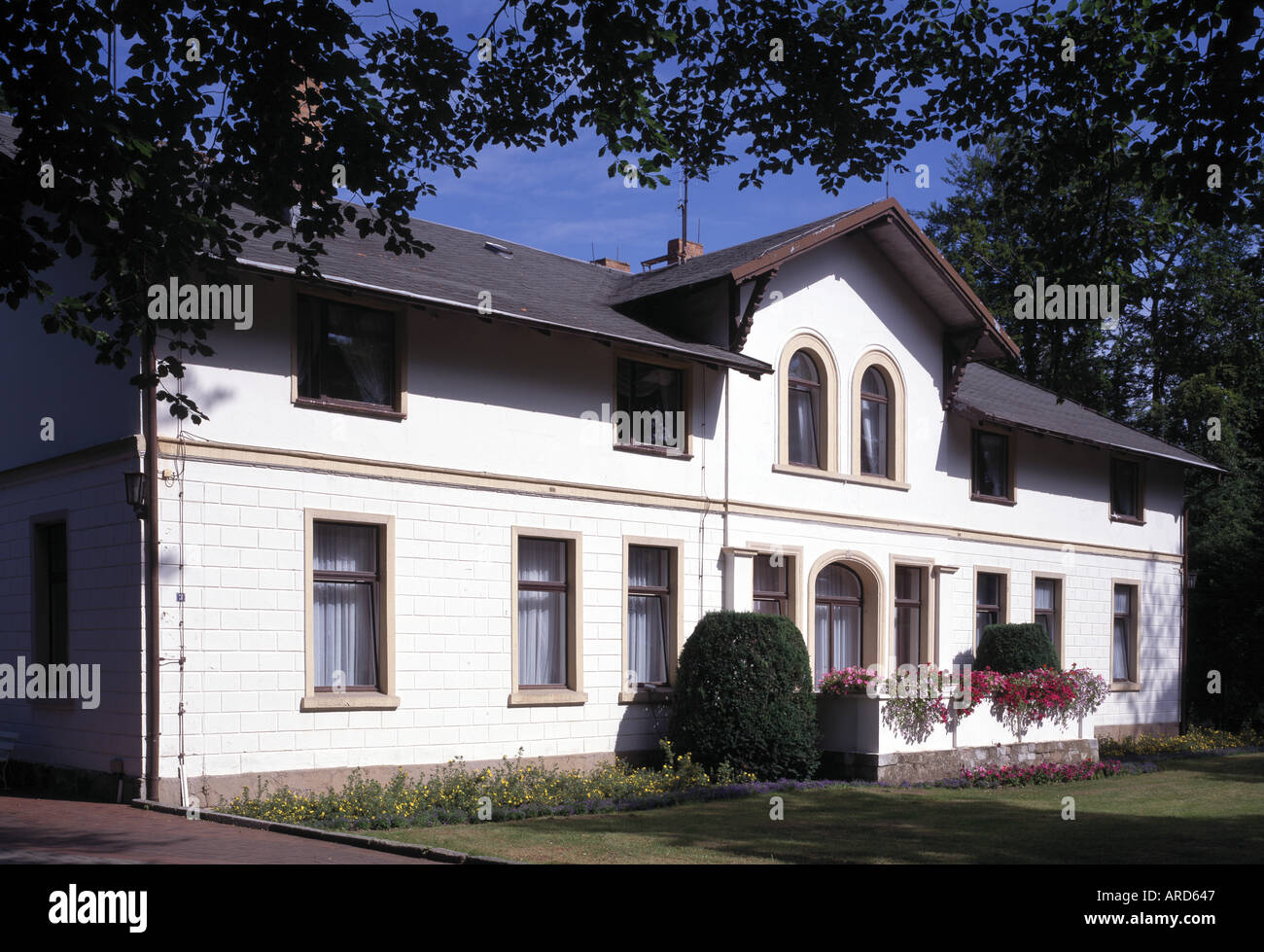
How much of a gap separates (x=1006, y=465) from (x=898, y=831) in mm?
12811

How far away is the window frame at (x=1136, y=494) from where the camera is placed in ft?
89.8

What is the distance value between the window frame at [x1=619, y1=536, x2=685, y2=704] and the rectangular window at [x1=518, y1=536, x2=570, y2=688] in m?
0.90

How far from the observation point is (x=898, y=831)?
1316cm

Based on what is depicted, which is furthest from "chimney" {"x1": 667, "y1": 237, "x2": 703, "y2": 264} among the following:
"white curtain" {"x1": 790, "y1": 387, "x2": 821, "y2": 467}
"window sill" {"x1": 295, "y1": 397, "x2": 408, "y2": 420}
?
"window sill" {"x1": 295, "y1": 397, "x2": 408, "y2": 420}

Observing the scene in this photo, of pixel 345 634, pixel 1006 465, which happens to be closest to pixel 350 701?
pixel 345 634

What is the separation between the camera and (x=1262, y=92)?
9.66 meters

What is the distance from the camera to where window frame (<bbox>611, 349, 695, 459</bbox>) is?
58.9ft

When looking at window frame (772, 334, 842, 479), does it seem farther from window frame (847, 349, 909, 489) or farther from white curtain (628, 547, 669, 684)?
white curtain (628, 547, 669, 684)

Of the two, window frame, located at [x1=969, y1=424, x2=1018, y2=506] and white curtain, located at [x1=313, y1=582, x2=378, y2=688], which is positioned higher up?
window frame, located at [x1=969, y1=424, x2=1018, y2=506]

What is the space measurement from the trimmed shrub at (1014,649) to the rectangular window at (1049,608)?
2.09m

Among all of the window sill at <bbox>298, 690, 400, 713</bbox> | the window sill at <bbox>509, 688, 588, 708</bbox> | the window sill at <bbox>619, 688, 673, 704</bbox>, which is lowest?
the window sill at <bbox>619, 688, 673, 704</bbox>
